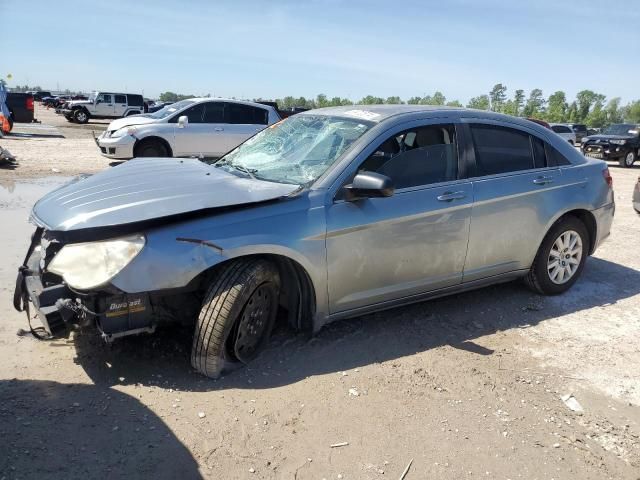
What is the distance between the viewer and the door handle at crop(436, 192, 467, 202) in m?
3.87

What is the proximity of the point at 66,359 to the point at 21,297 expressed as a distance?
0.49m

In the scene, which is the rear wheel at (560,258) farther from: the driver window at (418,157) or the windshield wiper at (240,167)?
the windshield wiper at (240,167)

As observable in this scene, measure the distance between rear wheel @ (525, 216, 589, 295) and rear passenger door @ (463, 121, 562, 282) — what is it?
0.58ft

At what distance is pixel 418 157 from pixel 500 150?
2.92 ft

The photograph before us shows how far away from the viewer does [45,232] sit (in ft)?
10.3

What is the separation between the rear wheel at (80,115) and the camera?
3278cm

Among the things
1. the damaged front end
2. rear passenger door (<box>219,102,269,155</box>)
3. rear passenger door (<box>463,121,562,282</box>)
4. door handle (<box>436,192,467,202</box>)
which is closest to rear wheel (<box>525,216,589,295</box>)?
rear passenger door (<box>463,121,562,282</box>)

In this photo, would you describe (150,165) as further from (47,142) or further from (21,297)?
(47,142)

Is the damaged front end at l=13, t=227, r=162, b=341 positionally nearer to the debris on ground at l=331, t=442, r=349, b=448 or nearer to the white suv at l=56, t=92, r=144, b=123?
the debris on ground at l=331, t=442, r=349, b=448

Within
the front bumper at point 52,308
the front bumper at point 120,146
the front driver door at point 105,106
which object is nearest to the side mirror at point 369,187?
the front bumper at point 52,308

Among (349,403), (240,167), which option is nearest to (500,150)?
(240,167)

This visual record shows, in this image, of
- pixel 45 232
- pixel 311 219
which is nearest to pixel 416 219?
pixel 311 219

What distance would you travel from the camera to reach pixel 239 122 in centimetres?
1263

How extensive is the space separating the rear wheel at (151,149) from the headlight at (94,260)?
9429 millimetres
